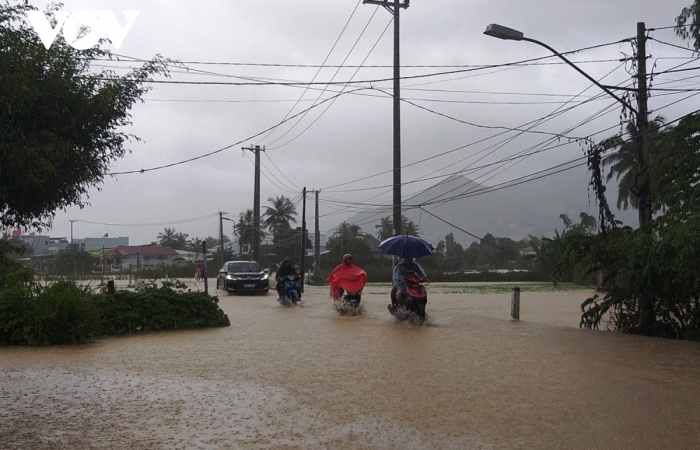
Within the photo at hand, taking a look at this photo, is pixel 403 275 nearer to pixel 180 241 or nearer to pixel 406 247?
pixel 406 247

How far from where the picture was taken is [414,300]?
658 inches

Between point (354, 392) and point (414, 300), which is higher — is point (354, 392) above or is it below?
below

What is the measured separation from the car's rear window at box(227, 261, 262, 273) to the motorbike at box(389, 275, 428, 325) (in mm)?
16218

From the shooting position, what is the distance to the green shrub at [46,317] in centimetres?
1318

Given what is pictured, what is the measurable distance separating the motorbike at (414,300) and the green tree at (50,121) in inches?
381

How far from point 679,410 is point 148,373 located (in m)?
6.60

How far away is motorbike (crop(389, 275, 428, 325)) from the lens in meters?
16.7

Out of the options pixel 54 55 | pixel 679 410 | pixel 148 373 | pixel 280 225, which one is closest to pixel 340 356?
pixel 148 373

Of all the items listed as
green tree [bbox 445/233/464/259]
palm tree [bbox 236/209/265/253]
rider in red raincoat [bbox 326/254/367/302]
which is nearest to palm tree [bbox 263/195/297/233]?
palm tree [bbox 236/209/265/253]

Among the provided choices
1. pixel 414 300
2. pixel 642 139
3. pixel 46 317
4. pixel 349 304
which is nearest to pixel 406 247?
pixel 414 300

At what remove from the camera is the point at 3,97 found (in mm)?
6457

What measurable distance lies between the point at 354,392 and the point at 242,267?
962 inches

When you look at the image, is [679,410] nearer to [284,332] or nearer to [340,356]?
[340,356]

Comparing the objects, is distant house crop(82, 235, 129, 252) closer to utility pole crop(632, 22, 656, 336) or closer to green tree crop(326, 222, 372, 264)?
green tree crop(326, 222, 372, 264)
